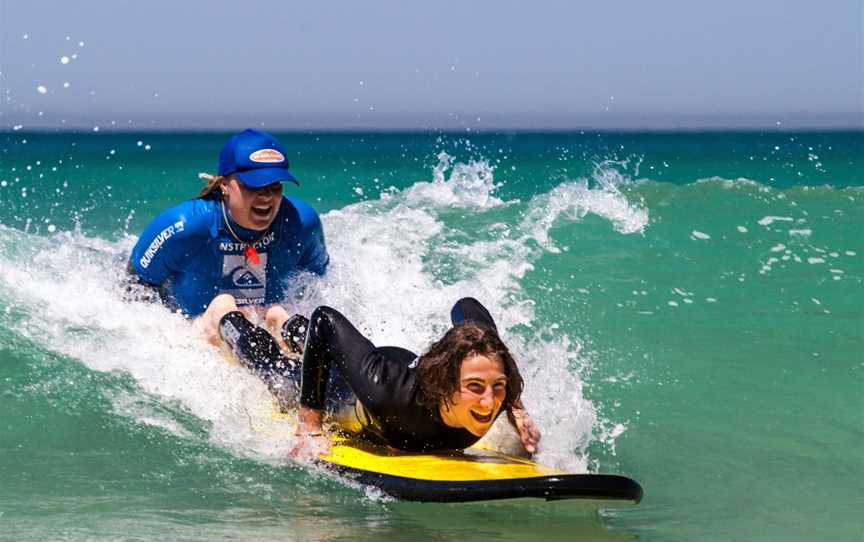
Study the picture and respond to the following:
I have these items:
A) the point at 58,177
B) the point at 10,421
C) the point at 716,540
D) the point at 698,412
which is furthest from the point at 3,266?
the point at 58,177

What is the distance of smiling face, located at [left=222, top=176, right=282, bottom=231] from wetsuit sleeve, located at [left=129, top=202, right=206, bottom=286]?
0.68ft

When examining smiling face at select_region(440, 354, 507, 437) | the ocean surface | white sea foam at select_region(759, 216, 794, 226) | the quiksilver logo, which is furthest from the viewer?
white sea foam at select_region(759, 216, 794, 226)

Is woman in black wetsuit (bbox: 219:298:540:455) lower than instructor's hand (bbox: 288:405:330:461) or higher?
higher

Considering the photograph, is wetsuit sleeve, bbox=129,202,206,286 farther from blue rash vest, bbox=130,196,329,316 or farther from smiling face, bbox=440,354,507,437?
smiling face, bbox=440,354,507,437

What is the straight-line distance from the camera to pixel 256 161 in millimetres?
6438

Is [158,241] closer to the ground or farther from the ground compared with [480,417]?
farther from the ground

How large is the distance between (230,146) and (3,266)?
3.74 metres

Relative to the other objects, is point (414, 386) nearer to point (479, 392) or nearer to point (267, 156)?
point (479, 392)

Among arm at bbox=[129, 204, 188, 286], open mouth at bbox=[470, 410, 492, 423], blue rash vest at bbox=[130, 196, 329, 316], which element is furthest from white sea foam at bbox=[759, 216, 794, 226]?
open mouth at bbox=[470, 410, 492, 423]

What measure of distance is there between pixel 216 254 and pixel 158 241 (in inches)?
12.3

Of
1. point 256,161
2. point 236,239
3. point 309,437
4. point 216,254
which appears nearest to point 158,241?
point 216,254

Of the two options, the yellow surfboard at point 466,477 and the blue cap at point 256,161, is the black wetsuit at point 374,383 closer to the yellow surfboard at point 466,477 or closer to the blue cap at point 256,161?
the yellow surfboard at point 466,477

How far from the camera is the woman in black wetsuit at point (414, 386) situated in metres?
4.88

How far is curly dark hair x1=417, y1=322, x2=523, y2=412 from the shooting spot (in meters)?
4.87
